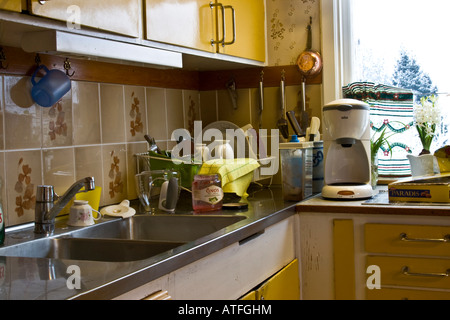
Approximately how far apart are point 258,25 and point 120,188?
1.04 meters

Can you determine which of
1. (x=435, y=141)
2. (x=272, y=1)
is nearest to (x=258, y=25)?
(x=272, y=1)

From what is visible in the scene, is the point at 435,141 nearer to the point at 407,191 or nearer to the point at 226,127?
the point at 407,191

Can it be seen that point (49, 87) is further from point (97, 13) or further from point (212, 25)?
point (212, 25)

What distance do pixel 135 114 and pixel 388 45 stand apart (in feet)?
4.00

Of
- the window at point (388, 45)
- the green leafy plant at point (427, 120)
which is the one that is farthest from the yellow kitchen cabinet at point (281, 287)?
the window at point (388, 45)

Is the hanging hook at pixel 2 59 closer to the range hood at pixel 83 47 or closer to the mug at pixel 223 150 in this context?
the range hood at pixel 83 47

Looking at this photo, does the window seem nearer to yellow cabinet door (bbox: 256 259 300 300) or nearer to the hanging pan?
the hanging pan

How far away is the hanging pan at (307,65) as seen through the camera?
8.86ft

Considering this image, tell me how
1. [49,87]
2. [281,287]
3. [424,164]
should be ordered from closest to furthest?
[49,87]
[281,287]
[424,164]

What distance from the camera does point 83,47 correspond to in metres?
1.55

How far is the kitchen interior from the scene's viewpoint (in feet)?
4.71

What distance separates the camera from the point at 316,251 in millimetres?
2164

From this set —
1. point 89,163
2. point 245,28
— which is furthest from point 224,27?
point 89,163

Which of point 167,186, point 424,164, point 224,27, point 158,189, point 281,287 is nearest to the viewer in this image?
point 281,287
